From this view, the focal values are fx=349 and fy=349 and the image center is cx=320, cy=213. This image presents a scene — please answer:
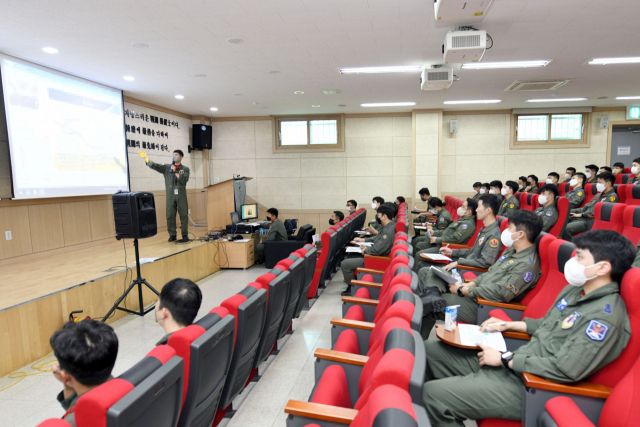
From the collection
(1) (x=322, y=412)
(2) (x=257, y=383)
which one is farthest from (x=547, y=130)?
(1) (x=322, y=412)

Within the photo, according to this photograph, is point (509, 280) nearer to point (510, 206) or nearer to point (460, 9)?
point (460, 9)

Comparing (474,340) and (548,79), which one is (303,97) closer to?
(548,79)

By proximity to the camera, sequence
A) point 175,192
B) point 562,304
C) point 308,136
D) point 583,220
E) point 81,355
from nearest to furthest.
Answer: point 81,355
point 562,304
point 583,220
point 175,192
point 308,136

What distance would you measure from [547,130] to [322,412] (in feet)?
34.5

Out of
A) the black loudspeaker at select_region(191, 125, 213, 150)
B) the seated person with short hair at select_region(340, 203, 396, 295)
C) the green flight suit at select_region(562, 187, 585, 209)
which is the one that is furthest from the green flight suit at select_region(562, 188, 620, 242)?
the black loudspeaker at select_region(191, 125, 213, 150)

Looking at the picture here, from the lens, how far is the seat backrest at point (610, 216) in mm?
3803

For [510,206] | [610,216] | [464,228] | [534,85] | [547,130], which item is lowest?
[464,228]

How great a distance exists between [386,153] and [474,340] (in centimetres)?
826

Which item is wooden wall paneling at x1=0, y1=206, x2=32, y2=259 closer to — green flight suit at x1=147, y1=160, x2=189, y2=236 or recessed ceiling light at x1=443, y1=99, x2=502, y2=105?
green flight suit at x1=147, y1=160, x2=189, y2=236

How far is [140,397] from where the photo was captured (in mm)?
1150

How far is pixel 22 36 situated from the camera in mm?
4059

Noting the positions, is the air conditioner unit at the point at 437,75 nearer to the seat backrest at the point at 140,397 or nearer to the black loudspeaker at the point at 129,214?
the black loudspeaker at the point at 129,214

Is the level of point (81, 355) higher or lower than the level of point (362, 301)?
higher

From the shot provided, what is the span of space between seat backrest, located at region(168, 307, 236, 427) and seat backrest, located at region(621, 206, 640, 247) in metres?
3.88
